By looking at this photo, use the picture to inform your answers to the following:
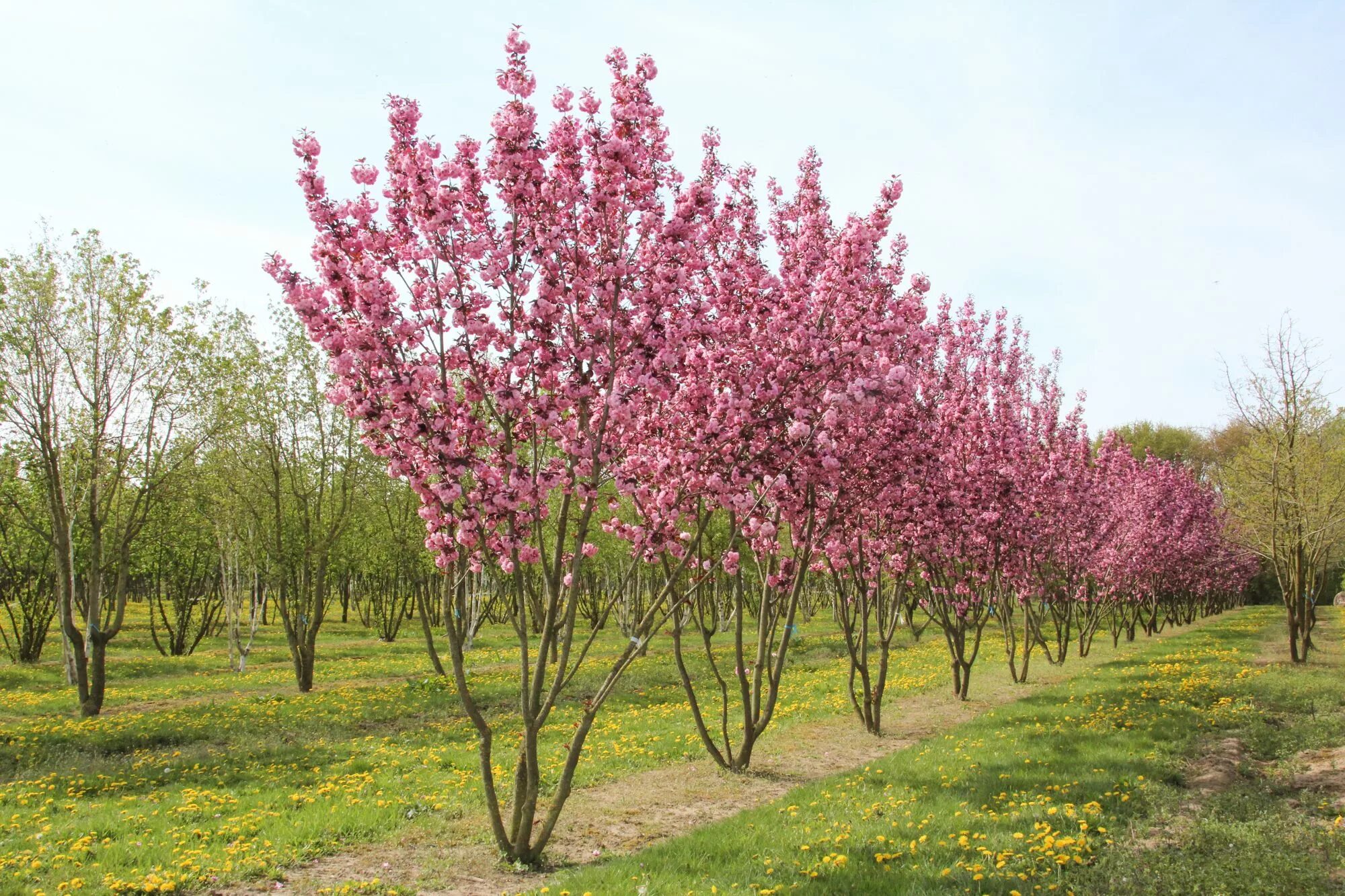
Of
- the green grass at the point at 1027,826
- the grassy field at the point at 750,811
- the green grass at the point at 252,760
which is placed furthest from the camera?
the green grass at the point at 252,760

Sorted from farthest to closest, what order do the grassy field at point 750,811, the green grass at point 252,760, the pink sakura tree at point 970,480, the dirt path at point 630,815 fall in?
the pink sakura tree at point 970,480
the green grass at point 252,760
the dirt path at point 630,815
the grassy field at point 750,811

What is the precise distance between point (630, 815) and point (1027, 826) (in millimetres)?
4605

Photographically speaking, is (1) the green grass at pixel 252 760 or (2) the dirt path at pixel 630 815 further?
(1) the green grass at pixel 252 760

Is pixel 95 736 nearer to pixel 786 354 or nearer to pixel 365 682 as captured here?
pixel 365 682

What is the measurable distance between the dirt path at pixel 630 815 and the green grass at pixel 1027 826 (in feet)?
2.21

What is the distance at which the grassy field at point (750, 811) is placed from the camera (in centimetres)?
693

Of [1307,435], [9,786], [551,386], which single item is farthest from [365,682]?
[1307,435]

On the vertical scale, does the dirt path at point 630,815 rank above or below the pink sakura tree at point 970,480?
below

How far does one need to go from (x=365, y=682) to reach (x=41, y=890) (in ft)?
58.0

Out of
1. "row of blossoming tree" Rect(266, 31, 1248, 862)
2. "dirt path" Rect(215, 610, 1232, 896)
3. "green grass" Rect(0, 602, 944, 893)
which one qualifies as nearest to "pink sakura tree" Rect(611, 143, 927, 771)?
"row of blossoming tree" Rect(266, 31, 1248, 862)

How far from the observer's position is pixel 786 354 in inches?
369

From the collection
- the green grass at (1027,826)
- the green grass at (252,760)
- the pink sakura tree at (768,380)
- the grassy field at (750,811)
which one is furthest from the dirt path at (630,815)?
the pink sakura tree at (768,380)

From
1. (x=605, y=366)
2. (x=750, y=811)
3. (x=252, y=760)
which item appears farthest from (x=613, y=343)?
(x=252, y=760)

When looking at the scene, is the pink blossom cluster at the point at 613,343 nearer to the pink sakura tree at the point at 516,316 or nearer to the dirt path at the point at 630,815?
the pink sakura tree at the point at 516,316
